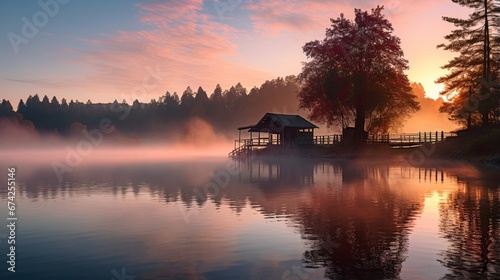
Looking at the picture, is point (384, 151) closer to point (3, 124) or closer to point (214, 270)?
point (214, 270)

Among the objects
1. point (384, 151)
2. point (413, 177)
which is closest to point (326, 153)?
point (384, 151)

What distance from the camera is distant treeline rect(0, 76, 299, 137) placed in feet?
537

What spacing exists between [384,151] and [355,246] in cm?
4742

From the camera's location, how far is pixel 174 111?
6663 inches

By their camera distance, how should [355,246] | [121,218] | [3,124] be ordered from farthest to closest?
[3,124], [121,218], [355,246]

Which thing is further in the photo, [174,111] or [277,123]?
[174,111]

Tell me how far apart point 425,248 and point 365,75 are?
4953cm

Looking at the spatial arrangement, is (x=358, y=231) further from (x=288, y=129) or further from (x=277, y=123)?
(x=288, y=129)

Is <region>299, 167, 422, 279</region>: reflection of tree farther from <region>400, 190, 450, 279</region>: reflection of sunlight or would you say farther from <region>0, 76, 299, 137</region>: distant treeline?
<region>0, 76, 299, 137</region>: distant treeline

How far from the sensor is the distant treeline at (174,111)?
537ft

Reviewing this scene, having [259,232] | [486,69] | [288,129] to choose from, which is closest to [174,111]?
[288,129]

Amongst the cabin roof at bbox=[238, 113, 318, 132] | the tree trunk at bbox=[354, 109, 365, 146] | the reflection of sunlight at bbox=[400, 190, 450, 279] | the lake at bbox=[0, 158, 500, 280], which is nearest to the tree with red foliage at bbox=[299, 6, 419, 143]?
the tree trunk at bbox=[354, 109, 365, 146]

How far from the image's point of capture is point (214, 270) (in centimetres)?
1047

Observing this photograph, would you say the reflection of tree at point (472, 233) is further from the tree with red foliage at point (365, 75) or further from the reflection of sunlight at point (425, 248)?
the tree with red foliage at point (365, 75)
